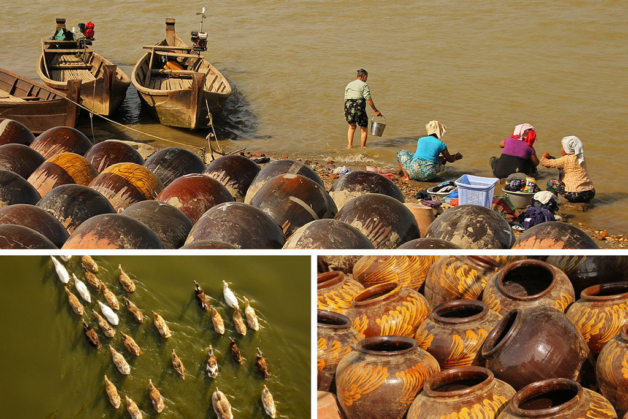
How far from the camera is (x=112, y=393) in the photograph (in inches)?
123

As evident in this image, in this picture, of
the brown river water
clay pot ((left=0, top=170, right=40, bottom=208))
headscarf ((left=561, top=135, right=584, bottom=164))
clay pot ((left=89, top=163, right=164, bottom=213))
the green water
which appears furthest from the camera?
the brown river water

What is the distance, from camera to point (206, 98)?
16.2m

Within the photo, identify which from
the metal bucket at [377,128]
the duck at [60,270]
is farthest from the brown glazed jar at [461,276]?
the metal bucket at [377,128]

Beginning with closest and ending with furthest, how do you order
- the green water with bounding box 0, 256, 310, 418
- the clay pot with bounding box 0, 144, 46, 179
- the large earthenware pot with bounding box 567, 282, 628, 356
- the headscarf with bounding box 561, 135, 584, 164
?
the green water with bounding box 0, 256, 310, 418
the large earthenware pot with bounding box 567, 282, 628, 356
the clay pot with bounding box 0, 144, 46, 179
the headscarf with bounding box 561, 135, 584, 164

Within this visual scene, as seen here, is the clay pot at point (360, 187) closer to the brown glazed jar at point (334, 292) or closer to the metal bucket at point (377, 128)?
the brown glazed jar at point (334, 292)

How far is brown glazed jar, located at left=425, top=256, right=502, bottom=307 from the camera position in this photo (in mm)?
4680

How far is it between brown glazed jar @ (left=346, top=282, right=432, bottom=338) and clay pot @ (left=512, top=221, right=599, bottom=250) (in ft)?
5.15

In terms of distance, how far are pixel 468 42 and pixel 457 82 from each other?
15.3 ft

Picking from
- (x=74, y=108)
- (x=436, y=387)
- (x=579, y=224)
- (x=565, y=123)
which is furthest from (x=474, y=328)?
(x=565, y=123)

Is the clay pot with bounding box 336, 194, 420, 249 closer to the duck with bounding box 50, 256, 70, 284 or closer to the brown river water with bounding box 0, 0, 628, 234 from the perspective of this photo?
the duck with bounding box 50, 256, 70, 284

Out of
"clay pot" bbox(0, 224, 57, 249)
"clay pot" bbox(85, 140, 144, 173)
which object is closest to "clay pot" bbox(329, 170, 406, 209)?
"clay pot" bbox(85, 140, 144, 173)

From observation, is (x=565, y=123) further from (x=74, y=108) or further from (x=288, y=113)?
(x=74, y=108)

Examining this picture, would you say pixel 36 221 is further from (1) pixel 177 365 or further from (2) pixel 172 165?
(2) pixel 172 165

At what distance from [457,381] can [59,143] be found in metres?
7.55
